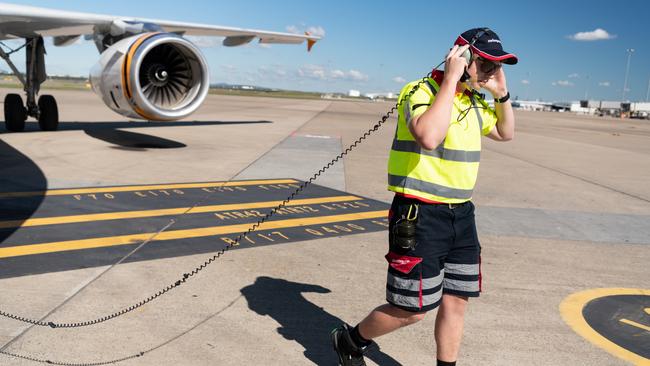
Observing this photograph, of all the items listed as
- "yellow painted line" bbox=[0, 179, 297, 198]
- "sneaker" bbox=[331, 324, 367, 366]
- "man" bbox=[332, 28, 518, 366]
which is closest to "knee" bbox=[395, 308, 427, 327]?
"man" bbox=[332, 28, 518, 366]

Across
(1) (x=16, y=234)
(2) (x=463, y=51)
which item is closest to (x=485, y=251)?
(2) (x=463, y=51)

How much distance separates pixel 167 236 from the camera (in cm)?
498

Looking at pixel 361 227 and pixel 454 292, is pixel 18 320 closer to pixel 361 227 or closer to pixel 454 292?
pixel 454 292

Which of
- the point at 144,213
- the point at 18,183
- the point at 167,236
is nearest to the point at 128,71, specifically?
the point at 18,183

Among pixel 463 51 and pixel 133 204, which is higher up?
pixel 463 51

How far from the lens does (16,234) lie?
4.80 metres

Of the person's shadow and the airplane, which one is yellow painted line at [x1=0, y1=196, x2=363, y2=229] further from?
the airplane

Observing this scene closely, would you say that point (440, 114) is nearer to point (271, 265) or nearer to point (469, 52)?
point (469, 52)

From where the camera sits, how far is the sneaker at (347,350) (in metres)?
2.67

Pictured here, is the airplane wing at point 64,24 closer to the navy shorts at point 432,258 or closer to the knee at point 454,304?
the navy shorts at point 432,258

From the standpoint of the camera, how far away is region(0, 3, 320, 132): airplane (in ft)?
30.5

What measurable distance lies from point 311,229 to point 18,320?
9.84 feet

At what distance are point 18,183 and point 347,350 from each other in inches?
243

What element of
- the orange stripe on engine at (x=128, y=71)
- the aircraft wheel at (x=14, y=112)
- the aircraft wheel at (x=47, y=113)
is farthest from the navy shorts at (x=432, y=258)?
A: the aircraft wheel at (x=47, y=113)
